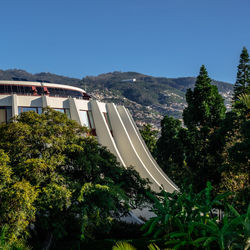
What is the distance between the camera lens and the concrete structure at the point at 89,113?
24.2 m

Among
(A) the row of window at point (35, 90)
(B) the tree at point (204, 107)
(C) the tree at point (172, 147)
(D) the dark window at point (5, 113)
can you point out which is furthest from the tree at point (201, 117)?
(D) the dark window at point (5, 113)

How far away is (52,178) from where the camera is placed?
12438 millimetres

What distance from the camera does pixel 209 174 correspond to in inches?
913

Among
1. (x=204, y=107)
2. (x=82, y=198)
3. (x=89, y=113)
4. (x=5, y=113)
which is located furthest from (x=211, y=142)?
(x=5, y=113)

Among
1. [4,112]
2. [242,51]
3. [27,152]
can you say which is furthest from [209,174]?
[242,51]

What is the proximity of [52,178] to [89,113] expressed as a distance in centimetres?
1621

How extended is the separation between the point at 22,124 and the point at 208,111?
1943cm

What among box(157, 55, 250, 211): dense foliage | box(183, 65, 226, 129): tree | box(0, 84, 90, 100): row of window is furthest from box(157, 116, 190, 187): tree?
box(0, 84, 90, 100): row of window

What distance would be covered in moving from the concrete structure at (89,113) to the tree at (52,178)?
1028 cm

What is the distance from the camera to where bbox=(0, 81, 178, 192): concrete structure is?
24.2m

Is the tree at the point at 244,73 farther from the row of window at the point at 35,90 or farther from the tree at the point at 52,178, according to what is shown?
the tree at the point at 52,178

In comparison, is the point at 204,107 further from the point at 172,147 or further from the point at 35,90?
the point at 35,90

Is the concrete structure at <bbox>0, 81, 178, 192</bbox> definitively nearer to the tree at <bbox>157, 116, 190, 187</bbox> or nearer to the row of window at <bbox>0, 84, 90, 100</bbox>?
the row of window at <bbox>0, 84, 90, 100</bbox>

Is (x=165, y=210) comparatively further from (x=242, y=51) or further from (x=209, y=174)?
(x=242, y=51)
